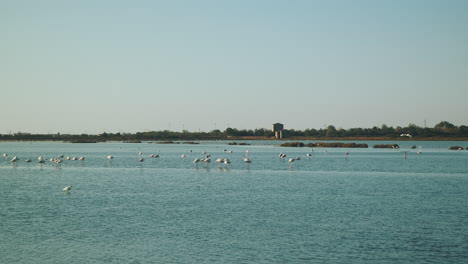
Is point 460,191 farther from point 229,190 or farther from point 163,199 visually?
point 163,199

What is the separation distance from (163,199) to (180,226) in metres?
9.72

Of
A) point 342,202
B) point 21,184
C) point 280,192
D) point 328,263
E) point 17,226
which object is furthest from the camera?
point 21,184

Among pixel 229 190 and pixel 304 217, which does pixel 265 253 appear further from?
pixel 229 190

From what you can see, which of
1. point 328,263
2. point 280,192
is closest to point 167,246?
Answer: point 328,263

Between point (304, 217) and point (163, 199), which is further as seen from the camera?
point (163, 199)

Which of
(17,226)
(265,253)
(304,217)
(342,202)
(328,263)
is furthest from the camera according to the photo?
(342,202)

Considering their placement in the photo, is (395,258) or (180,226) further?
(180,226)

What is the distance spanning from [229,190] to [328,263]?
69.5ft

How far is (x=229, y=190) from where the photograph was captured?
39562mm

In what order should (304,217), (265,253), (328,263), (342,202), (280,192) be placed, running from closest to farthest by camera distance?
(328,263)
(265,253)
(304,217)
(342,202)
(280,192)

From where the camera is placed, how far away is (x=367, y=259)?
19250mm

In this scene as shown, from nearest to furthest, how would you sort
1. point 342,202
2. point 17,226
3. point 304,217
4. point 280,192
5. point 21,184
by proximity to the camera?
point 17,226, point 304,217, point 342,202, point 280,192, point 21,184

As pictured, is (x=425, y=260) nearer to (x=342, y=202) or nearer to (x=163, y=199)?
(x=342, y=202)

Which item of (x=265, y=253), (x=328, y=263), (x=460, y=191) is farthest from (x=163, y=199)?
(x=460, y=191)
